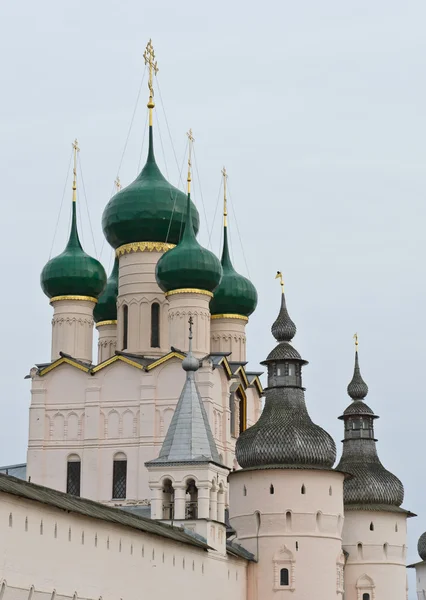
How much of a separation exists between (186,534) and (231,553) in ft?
7.85

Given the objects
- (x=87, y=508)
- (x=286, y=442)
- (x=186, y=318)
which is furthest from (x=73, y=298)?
(x=87, y=508)

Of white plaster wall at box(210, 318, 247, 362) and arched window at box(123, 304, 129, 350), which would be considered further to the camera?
white plaster wall at box(210, 318, 247, 362)

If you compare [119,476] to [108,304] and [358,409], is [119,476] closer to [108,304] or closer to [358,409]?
[108,304]

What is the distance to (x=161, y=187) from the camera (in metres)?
36.6

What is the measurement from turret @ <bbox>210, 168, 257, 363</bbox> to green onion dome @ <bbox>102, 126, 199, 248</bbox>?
8.41ft

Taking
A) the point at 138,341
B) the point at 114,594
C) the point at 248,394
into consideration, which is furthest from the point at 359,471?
the point at 114,594

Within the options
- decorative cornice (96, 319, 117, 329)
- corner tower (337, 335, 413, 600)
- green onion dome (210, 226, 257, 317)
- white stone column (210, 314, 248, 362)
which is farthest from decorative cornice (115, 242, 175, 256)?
corner tower (337, 335, 413, 600)

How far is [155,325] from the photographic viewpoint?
1426 inches

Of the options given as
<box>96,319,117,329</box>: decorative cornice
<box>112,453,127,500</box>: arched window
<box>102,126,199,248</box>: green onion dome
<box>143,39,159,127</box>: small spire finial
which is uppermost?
<box>143,39,159,127</box>: small spire finial

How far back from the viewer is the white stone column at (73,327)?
118 ft

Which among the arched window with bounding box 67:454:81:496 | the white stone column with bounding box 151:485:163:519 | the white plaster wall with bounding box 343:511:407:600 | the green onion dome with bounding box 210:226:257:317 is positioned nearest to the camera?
the white stone column with bounding box 151:485:163:519

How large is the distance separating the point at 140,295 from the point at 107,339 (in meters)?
2.91

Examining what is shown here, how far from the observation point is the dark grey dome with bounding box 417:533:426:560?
43219 millimetres

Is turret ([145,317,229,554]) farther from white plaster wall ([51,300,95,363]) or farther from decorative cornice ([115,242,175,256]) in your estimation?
decorative cornice ([115,242,175,256])
